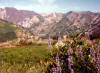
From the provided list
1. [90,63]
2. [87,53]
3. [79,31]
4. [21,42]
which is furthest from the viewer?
[21,42]

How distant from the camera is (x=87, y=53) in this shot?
5.33 m

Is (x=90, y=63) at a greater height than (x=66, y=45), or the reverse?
(x=66, y=45)

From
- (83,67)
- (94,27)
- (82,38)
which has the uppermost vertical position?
(94,27)

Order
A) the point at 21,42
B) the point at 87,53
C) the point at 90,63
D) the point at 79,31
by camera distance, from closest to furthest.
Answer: the point at 90,63 < the point at 87,53 < the point at 79,31 < the point at 21,42

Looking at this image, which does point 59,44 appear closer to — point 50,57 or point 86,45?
point 50,57

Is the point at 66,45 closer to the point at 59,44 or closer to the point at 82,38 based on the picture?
the point at 59,44

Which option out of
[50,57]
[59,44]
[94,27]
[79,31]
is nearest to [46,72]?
[50,57]

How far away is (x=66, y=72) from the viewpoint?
5016 mm

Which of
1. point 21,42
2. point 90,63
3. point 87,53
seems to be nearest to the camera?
point 90,63

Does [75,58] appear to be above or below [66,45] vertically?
below

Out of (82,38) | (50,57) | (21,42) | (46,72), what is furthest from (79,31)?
(21,42)

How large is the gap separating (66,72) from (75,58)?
1.92 ft

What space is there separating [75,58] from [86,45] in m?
0.76

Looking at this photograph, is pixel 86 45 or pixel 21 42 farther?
pixel 21 42
